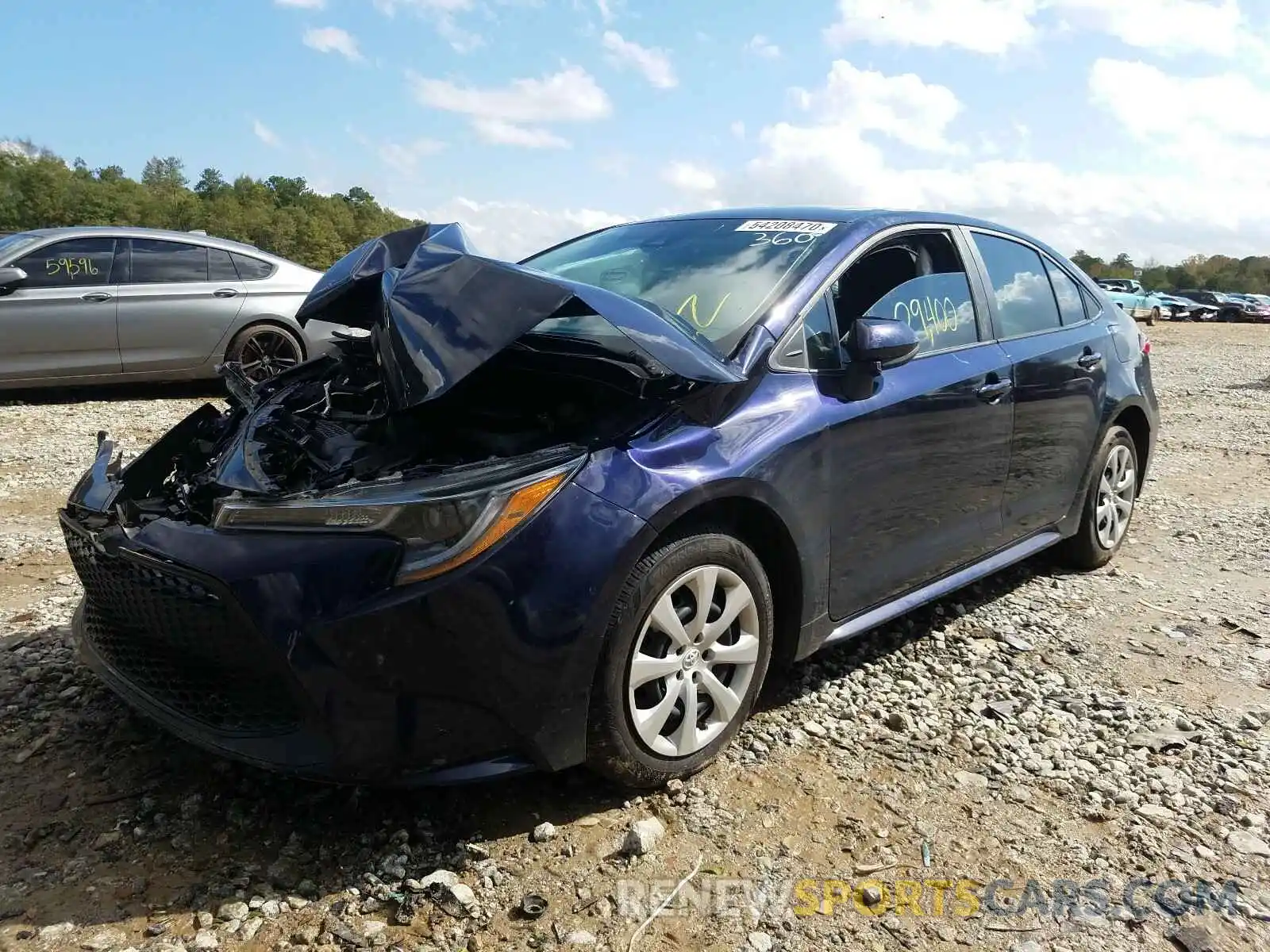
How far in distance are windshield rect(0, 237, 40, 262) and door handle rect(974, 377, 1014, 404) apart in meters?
7.49

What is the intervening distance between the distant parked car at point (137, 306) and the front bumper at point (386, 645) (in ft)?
18.2

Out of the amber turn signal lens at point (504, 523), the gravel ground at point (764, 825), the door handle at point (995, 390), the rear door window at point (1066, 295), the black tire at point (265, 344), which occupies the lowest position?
the gravel ground at point (764, 825)

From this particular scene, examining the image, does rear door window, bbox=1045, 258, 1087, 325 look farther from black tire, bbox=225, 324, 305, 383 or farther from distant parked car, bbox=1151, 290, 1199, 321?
distant parked car, bbox=1151, 290, 1199, 321

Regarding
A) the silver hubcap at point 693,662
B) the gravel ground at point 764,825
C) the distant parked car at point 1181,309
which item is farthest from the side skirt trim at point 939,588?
the distant parked car at point 1181,309

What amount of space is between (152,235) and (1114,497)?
769 centimetres

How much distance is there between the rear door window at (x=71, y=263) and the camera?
25.0 ft

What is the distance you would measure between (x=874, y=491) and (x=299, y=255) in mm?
88179

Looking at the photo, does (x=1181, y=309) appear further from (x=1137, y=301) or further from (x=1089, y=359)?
(x=1089, y=359)

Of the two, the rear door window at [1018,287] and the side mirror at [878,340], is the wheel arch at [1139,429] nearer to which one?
the rear door window at [1018,287]

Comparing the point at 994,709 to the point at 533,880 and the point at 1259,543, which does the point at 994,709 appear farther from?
the point at 1259,543

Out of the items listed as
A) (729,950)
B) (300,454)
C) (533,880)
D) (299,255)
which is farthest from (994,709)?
(299,255)

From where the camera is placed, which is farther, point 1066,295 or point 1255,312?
point 1255,312

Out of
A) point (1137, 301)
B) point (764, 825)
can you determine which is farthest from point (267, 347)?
point (1137, 301)

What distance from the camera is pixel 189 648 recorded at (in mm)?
2312
